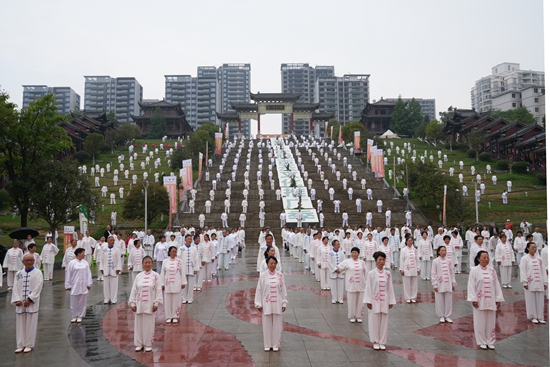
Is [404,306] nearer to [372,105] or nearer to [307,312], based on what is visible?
[307,312]

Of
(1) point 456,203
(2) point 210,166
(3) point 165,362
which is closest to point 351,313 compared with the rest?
(3) point 165,362

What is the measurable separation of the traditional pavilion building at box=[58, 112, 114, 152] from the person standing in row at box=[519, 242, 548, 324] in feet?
164

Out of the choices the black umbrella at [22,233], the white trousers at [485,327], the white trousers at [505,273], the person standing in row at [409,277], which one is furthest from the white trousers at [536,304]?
the black umbrella at [22,233]

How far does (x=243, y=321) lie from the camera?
8266mm

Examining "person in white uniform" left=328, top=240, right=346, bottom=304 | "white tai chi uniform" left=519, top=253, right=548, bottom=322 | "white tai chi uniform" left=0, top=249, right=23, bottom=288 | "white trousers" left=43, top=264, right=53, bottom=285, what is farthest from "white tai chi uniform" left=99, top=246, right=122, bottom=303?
"white tai chi uniform" left=519, top=253, right=548, bottom=322

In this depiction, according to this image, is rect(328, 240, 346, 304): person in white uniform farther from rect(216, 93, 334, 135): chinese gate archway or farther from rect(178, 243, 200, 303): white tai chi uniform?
rect(216, 93, 334, 135): chinese gate archway

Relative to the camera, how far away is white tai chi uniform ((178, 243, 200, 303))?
1012cm

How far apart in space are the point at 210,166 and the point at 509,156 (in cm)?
3164

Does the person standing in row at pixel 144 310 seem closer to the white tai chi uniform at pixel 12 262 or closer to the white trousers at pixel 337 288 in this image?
the white trousers at pixel 337 288

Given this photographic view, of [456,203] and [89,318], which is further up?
[456,203]

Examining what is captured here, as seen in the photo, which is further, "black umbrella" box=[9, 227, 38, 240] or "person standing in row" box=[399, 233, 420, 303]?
"black umbrella" box=[9, 227, 38, 240]

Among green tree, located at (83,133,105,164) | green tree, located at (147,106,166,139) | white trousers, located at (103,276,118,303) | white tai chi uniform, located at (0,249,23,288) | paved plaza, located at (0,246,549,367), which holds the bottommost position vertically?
paved plaza, located at (0,246,549,367)

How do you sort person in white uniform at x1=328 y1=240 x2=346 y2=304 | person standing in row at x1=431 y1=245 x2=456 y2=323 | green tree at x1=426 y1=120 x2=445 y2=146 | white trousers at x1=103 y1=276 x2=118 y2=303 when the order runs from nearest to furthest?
person standing in row at x1=431 y1=245 x2=456 y2=323
person in white uniform at x1=328 y1=240 x2=346 y2=304
white trousers at x1=103 y1=276 x2=118 y2=303
green tree at x1=426 y1=120 x2=445 y2=146

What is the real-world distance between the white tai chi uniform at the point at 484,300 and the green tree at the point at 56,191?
18.5m
